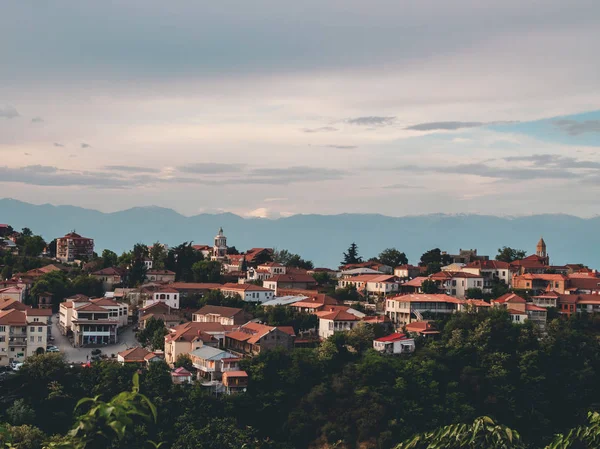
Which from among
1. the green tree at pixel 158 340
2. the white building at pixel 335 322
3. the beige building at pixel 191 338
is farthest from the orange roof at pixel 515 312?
the green tree at pixel 158 340

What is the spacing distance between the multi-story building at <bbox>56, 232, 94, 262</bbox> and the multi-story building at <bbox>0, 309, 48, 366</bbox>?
2570 cm

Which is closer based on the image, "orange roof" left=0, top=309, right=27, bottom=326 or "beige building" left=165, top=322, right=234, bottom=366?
"orange roof" left=0, top=309, right=27, bottom=326

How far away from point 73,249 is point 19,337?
27.8 m

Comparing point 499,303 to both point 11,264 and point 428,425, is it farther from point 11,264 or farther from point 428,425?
point 11,264

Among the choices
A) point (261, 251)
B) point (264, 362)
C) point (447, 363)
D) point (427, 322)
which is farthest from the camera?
point (261, 251)

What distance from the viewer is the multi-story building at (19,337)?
110 ft

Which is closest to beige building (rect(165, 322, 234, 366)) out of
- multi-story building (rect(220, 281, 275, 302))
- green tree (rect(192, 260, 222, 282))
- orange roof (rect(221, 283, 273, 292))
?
Result: multi-story building (rect(220, 281, 275, 302))

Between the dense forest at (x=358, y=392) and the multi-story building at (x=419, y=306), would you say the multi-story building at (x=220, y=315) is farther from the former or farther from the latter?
the multi-story building at (x=419, y=306)

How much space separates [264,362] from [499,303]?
13.7 m

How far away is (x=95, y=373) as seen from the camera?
3064 cm

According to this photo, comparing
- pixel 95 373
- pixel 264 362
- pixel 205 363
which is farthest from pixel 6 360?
pixel 264 362

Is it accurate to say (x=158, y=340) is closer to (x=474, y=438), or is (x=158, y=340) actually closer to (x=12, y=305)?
(x=12, y=305)

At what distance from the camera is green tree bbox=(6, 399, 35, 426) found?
27875 mm

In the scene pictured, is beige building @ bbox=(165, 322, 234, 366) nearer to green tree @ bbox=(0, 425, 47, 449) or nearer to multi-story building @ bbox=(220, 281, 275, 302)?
multi-story building @ bbox=(220, 281, 275, 302)
